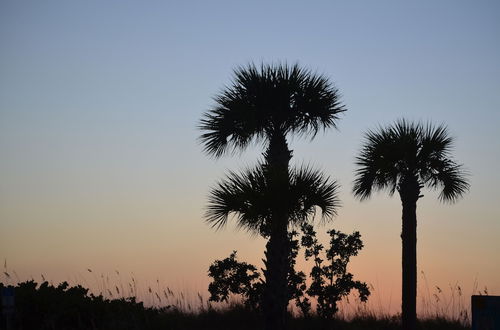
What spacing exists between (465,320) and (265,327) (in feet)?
24.9

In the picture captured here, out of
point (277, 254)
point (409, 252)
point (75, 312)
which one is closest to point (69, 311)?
point (75, 312)

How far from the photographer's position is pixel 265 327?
81.6 feet

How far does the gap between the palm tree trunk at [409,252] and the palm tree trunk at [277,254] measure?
5.49 metres

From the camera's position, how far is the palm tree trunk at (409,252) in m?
28.4

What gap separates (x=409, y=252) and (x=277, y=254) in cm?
613

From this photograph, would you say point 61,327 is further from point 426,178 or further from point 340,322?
point 426,178

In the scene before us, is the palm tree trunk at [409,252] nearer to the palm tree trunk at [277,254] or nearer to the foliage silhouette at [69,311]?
the palm tree trunk at [277,254]

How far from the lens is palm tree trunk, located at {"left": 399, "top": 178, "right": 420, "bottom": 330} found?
28375 mm

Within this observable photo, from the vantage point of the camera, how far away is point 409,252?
29.1 meters

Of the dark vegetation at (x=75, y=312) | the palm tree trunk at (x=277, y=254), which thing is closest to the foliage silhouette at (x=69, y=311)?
the dark vegetation at (x=75, y=312)

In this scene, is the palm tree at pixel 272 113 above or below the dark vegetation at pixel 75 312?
above

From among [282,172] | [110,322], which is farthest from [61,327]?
[282,172]

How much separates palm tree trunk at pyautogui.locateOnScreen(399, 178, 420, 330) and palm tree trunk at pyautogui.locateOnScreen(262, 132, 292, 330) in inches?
216

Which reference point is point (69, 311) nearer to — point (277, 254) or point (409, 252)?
point (277, 254)
